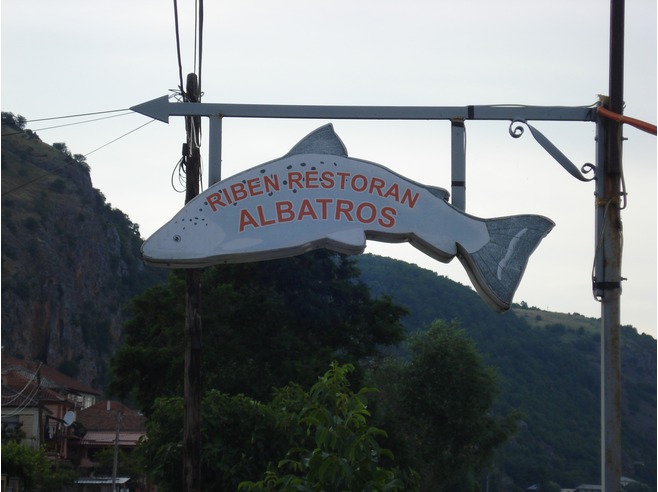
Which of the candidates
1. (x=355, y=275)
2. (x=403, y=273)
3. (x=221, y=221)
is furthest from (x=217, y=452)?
(x=403, y=273)

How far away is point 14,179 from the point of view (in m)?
110

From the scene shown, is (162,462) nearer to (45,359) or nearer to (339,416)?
(339,416)

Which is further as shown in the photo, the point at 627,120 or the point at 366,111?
the point at 366,111

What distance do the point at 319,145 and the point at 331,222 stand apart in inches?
22.0

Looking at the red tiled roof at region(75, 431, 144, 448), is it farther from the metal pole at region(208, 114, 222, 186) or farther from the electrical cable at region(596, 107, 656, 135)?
the electrical cable at region(596, 107, 656, 135)

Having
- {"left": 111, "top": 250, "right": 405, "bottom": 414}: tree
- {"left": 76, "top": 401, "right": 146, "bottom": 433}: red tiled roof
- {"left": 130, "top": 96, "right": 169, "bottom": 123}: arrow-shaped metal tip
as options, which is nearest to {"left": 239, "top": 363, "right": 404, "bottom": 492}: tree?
{"left": 130, "top": 96, "right": 169, "bottom": 123}: arrow-shaped metal tip

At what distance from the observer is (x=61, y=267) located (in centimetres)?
10975

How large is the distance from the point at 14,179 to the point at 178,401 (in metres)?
93.8

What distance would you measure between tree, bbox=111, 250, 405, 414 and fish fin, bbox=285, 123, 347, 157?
79.2 ft

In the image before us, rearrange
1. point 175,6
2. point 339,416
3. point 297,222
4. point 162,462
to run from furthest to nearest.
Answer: point 162,462, point 175,6, point 339,416, point 297,222

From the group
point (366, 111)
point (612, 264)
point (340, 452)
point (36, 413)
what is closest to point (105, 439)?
point (36, 413)

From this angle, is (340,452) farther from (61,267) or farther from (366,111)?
(61,267)

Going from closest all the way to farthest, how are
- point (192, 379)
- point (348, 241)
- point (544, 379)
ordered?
1. point (348, 241)
2. point (192, 379)
3. point (544, 379)

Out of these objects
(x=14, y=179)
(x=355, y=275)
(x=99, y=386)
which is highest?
(x=14, y=179)
